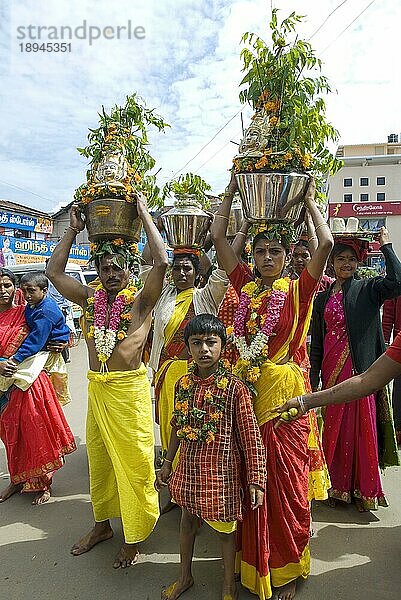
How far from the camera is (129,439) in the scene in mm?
3178

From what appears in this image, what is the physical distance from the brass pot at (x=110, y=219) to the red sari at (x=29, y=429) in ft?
5.04

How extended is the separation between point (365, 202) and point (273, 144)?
50.2m

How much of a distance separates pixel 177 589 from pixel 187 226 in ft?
8.82

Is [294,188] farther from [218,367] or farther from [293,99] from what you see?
[218,367]

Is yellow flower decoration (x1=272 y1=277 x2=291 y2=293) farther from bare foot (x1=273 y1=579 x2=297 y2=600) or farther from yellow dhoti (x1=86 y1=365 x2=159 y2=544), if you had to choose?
bare foot (x1=273 y1=579 x2=297 y2=600)

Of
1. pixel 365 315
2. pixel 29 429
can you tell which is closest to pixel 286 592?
pixel 365 315

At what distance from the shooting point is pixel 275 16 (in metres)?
3.20

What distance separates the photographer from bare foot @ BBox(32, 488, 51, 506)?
4.16 m

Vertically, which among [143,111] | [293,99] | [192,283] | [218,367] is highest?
[143,111]

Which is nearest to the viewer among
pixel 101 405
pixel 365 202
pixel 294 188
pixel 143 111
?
pixel 294 188

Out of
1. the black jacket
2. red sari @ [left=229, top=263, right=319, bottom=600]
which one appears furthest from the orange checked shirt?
the black jacket

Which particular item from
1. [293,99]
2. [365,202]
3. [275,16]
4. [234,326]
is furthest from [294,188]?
[365,202]

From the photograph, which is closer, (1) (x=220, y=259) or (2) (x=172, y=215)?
(1) (x=220, y=259)

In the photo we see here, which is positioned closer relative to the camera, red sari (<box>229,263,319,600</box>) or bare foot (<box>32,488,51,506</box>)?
red sari (<box>229,263,319,600</box>)
